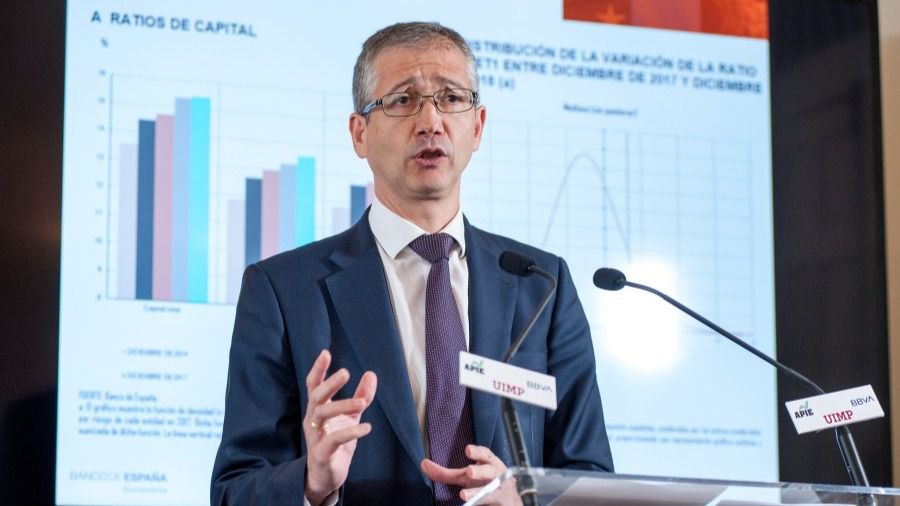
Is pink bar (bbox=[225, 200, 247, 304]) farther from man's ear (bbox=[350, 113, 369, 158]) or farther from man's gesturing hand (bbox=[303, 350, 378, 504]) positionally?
man's gesturing hand (bbox=[303, 350, 378, 504])

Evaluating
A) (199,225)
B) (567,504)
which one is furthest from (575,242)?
(567,504)

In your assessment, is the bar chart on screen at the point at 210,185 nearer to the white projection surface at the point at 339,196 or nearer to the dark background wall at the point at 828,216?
the white projection surface at the point at 339,196

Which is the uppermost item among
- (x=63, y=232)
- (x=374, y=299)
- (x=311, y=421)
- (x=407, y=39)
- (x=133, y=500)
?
(x=407, y=39)

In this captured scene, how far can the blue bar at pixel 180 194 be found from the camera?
339 cm

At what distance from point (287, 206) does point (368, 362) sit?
118 centimetres

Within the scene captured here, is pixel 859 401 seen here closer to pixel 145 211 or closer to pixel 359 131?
pixel 359 131

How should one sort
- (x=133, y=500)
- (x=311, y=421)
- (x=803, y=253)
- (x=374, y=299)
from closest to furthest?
(x=311, y=421) < (x=374, y=299) < (x=133, y=500) < (x=803, y=253)

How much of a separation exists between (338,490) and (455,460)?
25cm

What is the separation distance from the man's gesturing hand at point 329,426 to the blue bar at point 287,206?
141 centimetres

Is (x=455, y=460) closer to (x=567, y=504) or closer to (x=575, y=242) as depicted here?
(x=567, y=504)

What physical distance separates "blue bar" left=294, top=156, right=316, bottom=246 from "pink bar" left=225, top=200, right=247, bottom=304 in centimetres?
16

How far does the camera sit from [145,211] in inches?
133

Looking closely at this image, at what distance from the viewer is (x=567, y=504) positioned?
176 centimetres

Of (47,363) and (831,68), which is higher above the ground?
(831,68)
